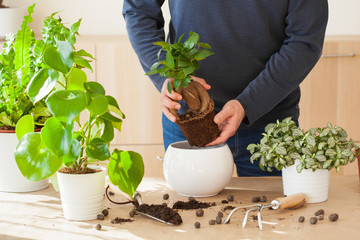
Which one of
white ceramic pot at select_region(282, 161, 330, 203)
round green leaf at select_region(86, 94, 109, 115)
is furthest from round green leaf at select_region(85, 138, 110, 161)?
white ceramic pot at select_region(282, 161, 330, 203)

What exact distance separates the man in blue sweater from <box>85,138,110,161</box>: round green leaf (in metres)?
0.37

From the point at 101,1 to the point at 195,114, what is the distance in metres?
2.29

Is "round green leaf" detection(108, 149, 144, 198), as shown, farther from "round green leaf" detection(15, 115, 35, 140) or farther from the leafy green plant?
the leafy green plant

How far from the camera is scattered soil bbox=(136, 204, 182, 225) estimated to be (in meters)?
1.17

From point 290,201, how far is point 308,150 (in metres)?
0.14

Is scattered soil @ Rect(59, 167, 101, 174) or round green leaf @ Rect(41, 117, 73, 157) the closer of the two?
round green leaf @ Rect(41, 117, 73, 157)

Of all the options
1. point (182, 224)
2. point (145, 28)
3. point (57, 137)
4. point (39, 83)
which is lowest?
point (182, 224)

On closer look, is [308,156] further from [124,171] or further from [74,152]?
[74,152]

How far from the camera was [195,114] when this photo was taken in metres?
1.40

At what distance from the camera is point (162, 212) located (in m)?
1.20

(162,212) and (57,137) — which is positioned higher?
(57,137)

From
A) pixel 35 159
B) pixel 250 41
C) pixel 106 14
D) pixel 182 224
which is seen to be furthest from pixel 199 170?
pixel 106 14

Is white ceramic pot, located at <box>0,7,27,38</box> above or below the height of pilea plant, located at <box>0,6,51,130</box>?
above

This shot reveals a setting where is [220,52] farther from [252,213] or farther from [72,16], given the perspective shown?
[72,16]
